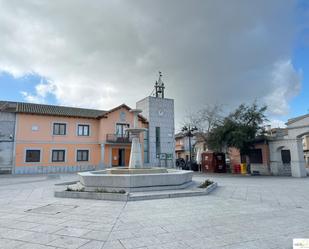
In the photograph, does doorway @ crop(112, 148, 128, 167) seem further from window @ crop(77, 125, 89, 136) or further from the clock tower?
window @ crop(77, 125, 89, 136)

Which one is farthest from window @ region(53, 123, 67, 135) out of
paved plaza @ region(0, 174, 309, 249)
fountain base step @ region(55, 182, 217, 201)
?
paved plaza @ region(0, 174, 309, 249)

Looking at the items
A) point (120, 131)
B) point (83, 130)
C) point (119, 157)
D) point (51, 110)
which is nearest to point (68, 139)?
point (83, 130)

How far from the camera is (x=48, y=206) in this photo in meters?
7.27

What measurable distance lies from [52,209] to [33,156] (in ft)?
63.2

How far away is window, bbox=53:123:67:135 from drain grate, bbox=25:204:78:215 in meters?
19.3

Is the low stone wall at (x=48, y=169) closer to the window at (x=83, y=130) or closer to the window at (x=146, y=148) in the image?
the window at (x=83, y=130)

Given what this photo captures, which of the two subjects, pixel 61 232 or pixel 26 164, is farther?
pixel 26 164

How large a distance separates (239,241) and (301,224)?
2243 mm

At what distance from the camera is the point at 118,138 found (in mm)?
27031

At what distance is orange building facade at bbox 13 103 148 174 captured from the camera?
23219 mm

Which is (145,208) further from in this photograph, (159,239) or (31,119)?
(31,119)

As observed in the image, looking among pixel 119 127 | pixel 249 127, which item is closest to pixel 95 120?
pixel 119 127

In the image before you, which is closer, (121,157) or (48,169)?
(48,169)

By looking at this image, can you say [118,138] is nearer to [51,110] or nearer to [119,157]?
[119,157]
